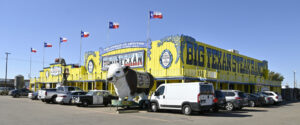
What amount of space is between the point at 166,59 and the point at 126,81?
873 centimetres

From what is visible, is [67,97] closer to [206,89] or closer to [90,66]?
[206,89]

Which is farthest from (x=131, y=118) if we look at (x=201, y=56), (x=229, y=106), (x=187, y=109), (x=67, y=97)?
(x=201, y=56)

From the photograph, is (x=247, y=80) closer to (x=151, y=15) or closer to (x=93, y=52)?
(x=151, y=15)

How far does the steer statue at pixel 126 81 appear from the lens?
734 inches

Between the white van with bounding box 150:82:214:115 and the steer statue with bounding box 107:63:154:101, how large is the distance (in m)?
3.00

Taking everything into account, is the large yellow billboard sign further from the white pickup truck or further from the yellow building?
the white pickup truck

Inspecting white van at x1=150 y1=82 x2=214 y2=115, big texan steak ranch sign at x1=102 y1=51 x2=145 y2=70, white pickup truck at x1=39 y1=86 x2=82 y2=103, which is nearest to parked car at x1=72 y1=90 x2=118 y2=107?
white pickup truck at x1=39 y1=86 x2=82 y2=103

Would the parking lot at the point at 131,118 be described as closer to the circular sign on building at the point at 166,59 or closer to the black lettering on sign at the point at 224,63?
the circular sign on building at the point at 166,59

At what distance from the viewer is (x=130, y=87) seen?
19.2 metres

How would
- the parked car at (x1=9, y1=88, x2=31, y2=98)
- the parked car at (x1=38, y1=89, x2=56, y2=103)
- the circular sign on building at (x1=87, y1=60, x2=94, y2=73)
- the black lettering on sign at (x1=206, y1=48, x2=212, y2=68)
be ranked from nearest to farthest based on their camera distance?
the parked car at (x1=38, y1=89, x2=56, y2=103) < the black lettering on sign at (x1=206, y1=48, x2=212, y2=68) < the circular sign on building at (x1=87, y1=60, x2=94, y2=73) < the parked car at (x1=9, y1=88, x2=31, y2=98)

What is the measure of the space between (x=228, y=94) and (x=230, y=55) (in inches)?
657

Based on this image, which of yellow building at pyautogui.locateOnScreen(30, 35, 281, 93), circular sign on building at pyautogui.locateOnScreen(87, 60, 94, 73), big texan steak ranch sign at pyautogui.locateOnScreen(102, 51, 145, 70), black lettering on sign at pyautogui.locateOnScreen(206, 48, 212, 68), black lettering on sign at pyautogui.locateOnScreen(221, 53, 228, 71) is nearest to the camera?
yellow building at pyautogui.locateOnScreen(30, 35, 281, 93)

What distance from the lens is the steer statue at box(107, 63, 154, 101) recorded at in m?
18.6

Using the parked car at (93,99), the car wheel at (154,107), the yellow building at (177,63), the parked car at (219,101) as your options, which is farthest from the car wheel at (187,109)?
the parked car at (93,99)
